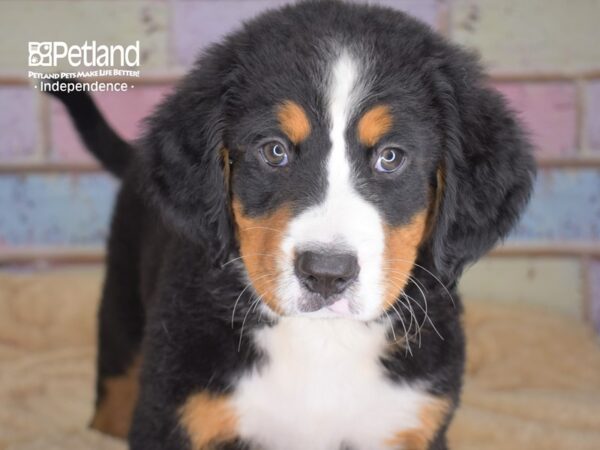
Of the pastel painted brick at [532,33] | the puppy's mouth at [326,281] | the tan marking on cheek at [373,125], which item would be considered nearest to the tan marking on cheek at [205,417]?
the puppy's mouth at [326,281]

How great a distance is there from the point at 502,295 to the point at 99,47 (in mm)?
2358

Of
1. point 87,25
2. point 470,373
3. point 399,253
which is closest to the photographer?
point 399,253

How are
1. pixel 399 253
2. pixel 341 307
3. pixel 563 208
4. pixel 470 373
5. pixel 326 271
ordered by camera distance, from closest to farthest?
pixel 326 271 < pixel 341 307 < pixel 399 253 < pixel 470 373 < pixel 563 208

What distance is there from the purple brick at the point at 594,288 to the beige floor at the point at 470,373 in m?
0.34

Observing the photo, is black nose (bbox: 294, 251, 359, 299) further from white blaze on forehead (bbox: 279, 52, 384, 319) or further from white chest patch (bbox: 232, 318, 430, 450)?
white chest patch (bbox: 232, 318, 430, 450)

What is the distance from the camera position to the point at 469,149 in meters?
2.56

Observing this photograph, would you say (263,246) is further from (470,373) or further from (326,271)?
(470,373)

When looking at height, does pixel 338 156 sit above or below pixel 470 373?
above

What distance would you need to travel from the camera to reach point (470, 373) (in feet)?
14.6

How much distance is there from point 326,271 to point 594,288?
10.7 ft

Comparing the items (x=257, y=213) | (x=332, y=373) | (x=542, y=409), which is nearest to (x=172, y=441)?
(x=332, y=373)

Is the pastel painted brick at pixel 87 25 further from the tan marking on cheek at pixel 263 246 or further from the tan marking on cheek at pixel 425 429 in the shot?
the tan marking on cheek at pixel 425 429

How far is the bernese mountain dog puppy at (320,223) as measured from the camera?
2393mm

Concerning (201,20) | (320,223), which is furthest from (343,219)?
(201,20)
